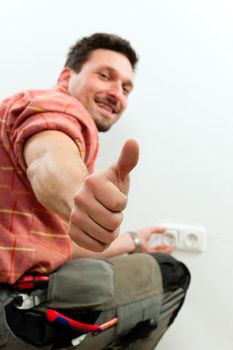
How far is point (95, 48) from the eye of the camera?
1.09m

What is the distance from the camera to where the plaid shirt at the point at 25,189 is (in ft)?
2.28

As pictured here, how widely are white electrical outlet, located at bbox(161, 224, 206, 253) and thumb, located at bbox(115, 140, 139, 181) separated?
0.78 m

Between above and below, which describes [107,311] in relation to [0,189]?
below

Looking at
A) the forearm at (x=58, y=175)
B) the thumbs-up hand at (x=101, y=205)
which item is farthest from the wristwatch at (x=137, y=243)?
the thumbs-up hand at (x=101, y=205)

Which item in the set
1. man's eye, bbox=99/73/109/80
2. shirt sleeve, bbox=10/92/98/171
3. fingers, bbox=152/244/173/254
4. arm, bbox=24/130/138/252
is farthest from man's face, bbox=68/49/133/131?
arm, bbox=24/130/138/252

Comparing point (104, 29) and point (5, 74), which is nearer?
point (104, 29)

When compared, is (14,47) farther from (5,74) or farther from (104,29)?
(104,29)

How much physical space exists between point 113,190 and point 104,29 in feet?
3.14

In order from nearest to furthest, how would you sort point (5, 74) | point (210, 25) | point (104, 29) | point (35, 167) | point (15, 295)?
point (35, 167) < point (15, 295) < point (210, 25) < point (104, 29) < point (5, 74)

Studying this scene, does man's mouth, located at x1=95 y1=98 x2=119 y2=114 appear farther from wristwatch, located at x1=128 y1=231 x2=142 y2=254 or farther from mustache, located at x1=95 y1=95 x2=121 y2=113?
wristwatch, located at x1=128 y1=231 x2=142 y2=254

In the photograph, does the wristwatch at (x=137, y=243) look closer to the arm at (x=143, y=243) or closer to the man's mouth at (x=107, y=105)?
the arm at (x=143, y=243)

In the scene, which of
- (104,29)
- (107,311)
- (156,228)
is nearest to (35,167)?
(107,311)

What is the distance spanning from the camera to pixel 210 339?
3.96 ft

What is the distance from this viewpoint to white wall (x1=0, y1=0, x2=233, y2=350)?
1164 millimetres
